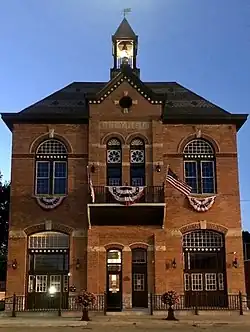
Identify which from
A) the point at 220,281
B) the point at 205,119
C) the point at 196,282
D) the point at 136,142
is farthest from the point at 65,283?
the point at 205,119

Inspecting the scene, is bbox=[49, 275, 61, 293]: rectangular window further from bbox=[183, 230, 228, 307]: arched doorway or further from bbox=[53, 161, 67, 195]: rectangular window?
bbox=[183, 230, 228, 307]: arched doorway

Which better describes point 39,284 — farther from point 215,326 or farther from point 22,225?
point 215,326

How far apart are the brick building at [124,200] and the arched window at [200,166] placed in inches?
2.3

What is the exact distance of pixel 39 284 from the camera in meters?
27.2

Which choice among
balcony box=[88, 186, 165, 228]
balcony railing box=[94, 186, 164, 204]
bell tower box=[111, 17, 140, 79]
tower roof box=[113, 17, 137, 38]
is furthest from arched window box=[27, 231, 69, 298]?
tower roof box=[113, 17, 137, 38]

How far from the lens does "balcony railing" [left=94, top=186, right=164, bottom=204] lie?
26.7m

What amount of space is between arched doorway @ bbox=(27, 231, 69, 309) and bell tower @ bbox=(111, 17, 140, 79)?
1181 centimetres

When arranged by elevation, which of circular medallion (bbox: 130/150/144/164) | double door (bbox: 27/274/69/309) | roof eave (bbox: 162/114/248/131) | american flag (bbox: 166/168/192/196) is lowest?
double door (bbox: 27/274/69/309)

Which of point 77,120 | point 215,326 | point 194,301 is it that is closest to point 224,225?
point 194,301

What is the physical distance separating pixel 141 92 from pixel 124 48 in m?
5.27

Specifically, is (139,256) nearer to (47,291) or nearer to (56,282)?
(56,282)

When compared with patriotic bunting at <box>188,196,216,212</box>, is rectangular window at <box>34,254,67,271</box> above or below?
below

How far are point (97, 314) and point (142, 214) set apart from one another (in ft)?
19.0

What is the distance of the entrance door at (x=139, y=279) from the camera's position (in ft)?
87.4
